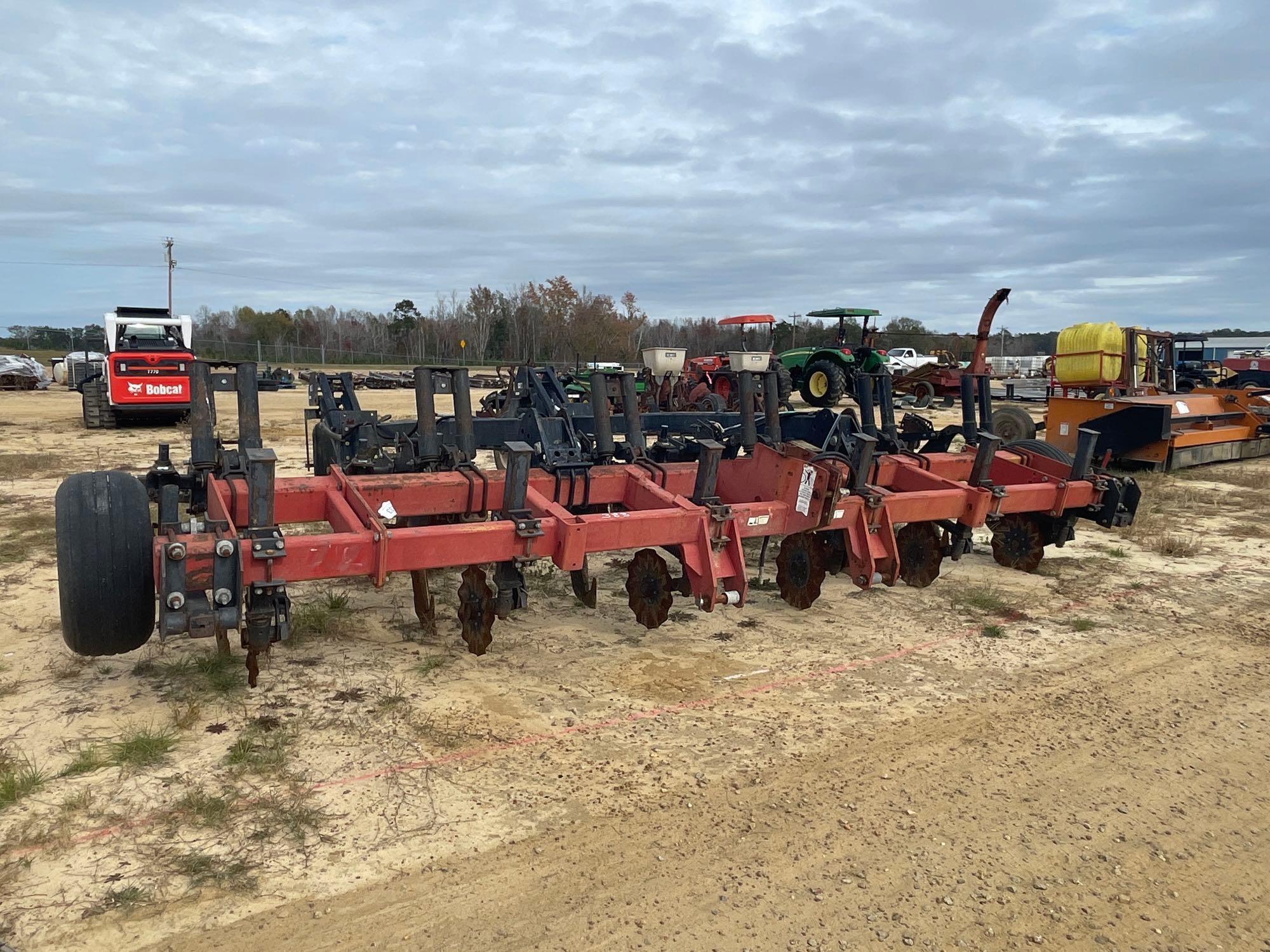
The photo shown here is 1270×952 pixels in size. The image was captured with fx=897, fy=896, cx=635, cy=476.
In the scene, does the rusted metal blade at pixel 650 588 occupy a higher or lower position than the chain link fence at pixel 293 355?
lower

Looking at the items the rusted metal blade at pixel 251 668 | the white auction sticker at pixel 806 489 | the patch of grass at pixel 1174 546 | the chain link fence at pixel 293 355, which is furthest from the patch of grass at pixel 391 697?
the chain link fence at pixel 293 355

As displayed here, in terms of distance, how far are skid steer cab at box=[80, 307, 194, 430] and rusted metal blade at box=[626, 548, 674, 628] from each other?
1302cm

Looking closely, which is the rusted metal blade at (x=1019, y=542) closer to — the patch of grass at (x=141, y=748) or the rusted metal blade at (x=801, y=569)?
the rusted metal blade at (x=801, y=569)

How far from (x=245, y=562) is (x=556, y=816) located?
1.67 m

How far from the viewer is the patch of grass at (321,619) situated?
15.8ft

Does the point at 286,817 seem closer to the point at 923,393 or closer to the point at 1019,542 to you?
the point at 1019,542

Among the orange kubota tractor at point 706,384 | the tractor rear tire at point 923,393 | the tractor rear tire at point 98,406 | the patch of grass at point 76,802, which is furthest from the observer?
the tractor rear tire at point 923,393

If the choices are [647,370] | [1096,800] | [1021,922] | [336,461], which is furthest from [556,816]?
[647,370]

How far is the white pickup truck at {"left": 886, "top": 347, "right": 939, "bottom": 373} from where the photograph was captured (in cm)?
3125

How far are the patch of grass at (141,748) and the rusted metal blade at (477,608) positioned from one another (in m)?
1.37

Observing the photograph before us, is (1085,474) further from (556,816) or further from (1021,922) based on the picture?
(556,816)

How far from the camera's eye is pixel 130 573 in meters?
3.73

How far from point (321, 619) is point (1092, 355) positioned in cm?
1115

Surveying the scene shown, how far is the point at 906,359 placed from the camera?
34094mm
